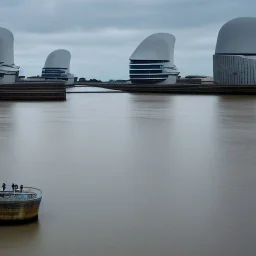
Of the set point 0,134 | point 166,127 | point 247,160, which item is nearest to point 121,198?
point 247,160

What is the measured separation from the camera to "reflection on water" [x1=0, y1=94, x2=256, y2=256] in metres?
4.74

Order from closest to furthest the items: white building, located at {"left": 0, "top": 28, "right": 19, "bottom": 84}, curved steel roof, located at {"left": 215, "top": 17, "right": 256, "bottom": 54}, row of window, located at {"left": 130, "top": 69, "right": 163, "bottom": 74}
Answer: curved steel roof, located at {"left": 215, "top": 17, "right": 256, "bottom": 54}, white building, located at {"left": 0, "top": 28, "right": 19, "bottom": 84}, row of window, located at {"left": 130, "top": 69, "right": 163, "bottom": 74}

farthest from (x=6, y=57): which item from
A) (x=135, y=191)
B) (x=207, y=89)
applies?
(x=135, y=191)

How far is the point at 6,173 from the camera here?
7.89 m

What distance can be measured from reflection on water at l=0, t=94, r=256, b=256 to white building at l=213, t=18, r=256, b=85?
4487 centimetres

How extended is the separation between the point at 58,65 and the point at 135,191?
338 ft

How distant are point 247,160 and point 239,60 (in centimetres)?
4930

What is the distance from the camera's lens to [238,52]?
190ft

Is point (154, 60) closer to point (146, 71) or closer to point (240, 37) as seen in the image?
point (146, 71)

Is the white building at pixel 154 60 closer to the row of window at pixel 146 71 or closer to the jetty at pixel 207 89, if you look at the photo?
the row of window at pixel 146 71

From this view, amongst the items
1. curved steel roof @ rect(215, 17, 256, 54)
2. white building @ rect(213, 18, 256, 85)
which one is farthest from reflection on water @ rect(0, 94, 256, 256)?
curved steel roof @ rect(215, 17, 256, 54)

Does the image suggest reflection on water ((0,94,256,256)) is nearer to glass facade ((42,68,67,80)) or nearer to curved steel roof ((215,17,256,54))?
curved steel roof ((215,17,256,54))

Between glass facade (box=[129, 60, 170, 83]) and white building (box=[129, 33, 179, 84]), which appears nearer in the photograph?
white building (box=[129, 33, 179, 84])

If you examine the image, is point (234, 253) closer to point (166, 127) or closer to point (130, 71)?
point (166, 127)
